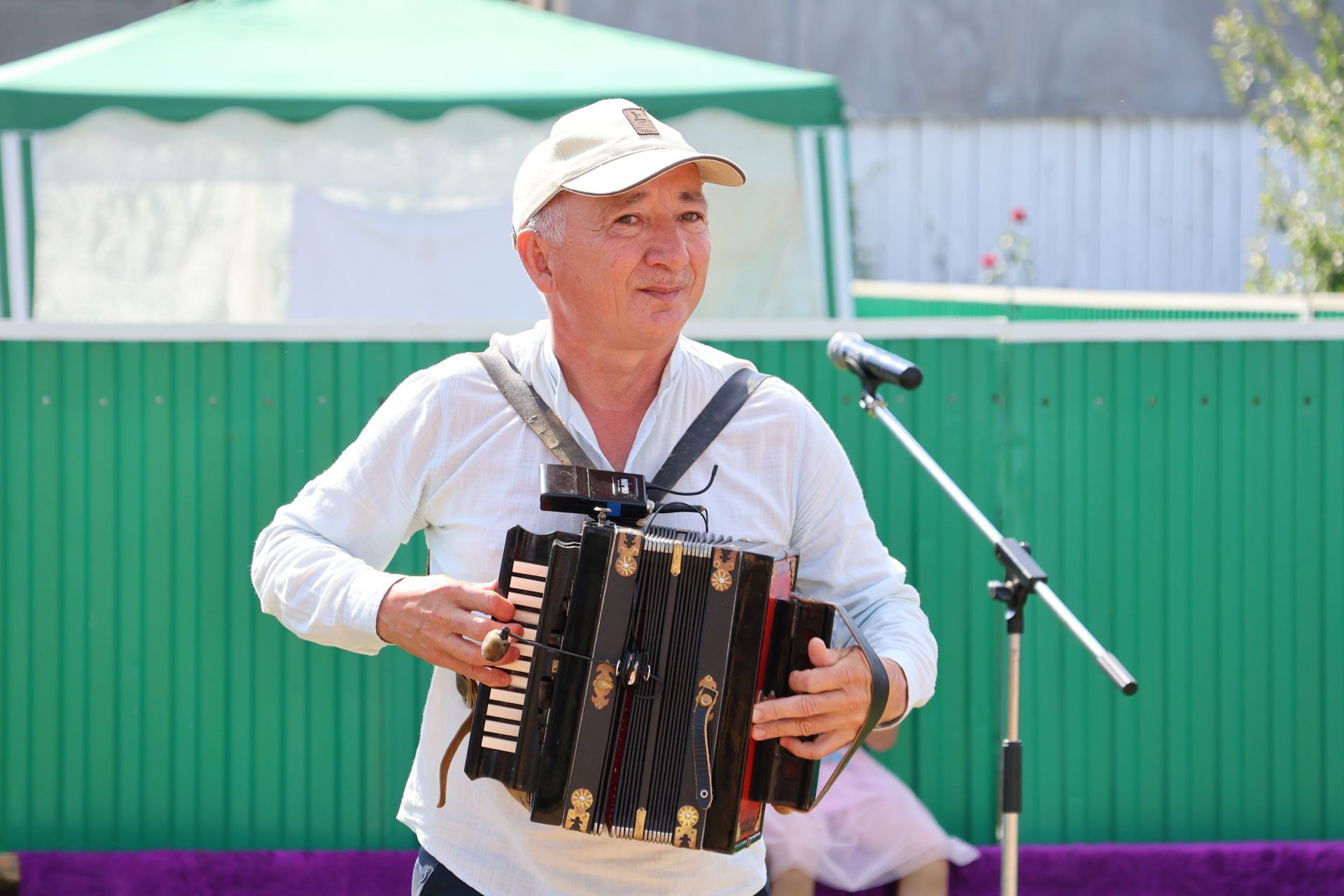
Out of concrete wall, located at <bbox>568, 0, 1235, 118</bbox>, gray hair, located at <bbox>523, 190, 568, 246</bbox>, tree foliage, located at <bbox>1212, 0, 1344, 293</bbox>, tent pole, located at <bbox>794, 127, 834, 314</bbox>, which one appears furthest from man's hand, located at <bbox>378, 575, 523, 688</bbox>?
concrete wall, located at <bbox>568, 0, 1235, 118</bbox>

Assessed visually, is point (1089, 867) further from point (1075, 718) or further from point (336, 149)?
point (336, 149)

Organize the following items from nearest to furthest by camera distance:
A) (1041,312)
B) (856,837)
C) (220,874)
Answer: (856,837), (220,874), (1041,312)

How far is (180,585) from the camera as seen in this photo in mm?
4500

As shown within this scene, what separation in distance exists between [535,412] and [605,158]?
1.35ft

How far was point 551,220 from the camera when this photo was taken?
2395mm

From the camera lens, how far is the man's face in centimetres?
233

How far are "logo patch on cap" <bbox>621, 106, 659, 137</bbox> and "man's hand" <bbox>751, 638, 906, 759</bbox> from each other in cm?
83

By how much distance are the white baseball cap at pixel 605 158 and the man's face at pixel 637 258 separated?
0.15 ft

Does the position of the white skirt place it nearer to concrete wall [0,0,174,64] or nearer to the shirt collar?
the shirt collar

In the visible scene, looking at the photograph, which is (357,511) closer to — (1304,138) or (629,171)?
(629,171)

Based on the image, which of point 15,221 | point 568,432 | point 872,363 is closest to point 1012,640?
point 872,363

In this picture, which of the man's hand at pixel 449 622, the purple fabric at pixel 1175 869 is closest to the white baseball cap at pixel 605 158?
the man's hand at pixel 449 622

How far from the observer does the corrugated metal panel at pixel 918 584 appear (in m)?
4.49

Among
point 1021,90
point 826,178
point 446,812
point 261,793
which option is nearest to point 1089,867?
point 261,793
